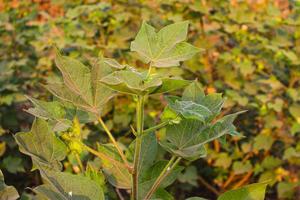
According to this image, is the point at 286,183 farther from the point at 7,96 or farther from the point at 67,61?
the point at 67,61

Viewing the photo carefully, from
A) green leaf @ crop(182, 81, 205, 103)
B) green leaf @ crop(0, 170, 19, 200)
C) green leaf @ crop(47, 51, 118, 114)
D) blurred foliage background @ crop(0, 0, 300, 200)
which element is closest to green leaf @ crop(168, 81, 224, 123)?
green leaf @ crop(182, 81, 205, 103)

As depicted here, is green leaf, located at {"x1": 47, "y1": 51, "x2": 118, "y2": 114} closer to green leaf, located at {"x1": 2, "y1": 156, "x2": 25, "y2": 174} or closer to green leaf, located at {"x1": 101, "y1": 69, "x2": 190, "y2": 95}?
green leaf, located at {"x1": 101, "y1": 69, "x2": 190, "y2": 95}

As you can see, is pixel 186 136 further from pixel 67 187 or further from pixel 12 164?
pixel 12 164

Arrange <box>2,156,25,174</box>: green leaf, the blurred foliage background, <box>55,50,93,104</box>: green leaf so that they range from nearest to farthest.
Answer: <box>55,50,93,104</box>: green leaf → <box>2,156,25,174</box>: green leaf → the blurred foliage background

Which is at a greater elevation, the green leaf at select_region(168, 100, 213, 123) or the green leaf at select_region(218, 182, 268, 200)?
the green leaf at select_region(168, 100, 213, 123)

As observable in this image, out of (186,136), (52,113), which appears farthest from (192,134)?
(52,113)

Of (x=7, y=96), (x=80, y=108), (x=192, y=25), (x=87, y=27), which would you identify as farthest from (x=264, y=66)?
(x=80, y=108)

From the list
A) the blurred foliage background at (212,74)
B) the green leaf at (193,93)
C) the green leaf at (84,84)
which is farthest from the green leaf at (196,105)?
the blurred foliage background at (212,74)

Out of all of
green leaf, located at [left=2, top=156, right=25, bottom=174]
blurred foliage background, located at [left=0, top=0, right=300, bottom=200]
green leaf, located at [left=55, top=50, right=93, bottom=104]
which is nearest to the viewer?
green leaf, located at [left=55, top=50, right=93, bottom=104]
